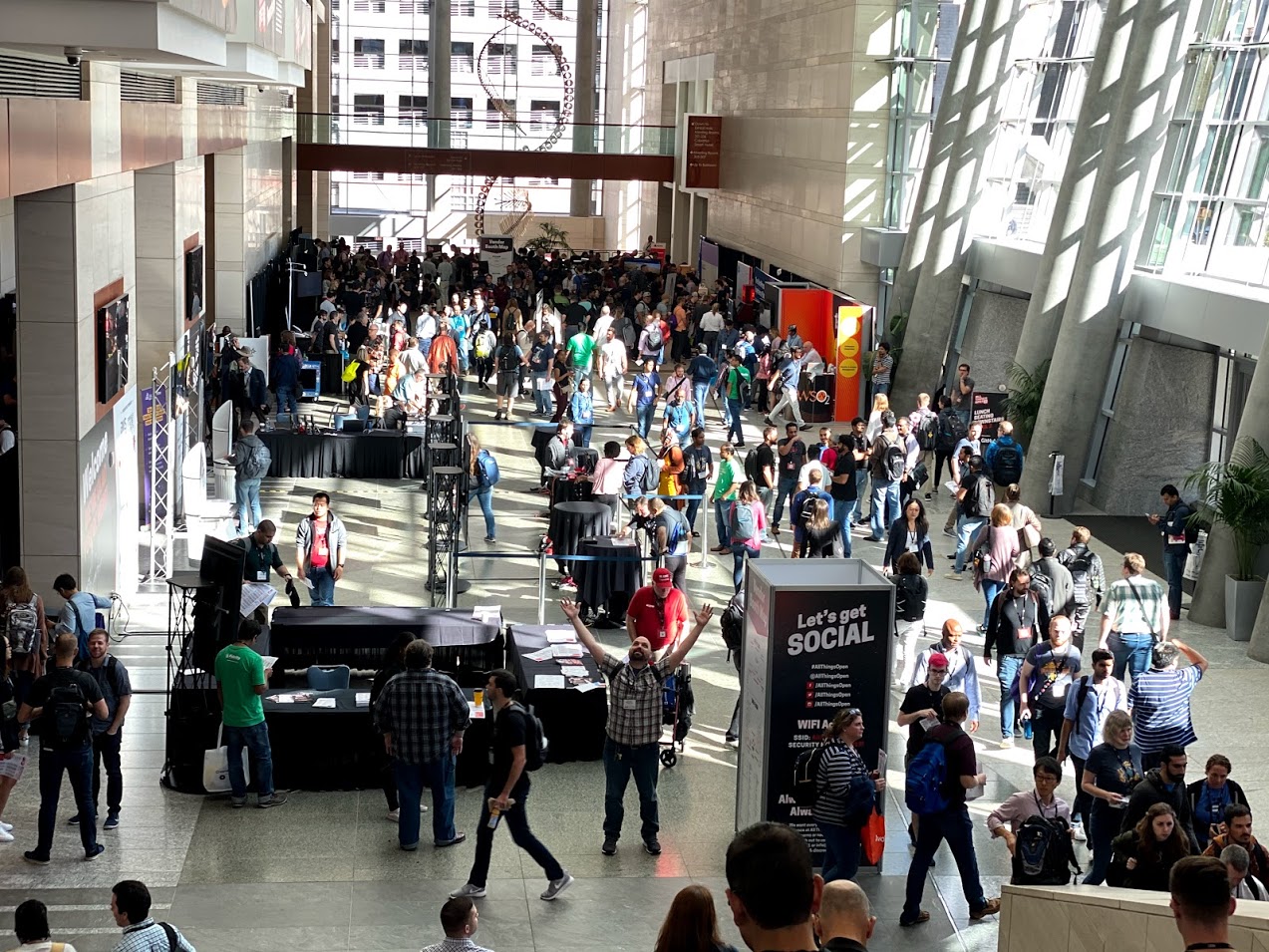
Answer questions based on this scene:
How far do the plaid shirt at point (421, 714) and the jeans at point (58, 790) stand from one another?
173 cm

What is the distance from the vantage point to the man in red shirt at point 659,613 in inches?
471

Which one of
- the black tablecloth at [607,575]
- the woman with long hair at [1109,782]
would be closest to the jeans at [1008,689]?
the woman with long hair at [1109,782]

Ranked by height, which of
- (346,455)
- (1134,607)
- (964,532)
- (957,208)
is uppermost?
(957,208)

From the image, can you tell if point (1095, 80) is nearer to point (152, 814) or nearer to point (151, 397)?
point (151, 397)

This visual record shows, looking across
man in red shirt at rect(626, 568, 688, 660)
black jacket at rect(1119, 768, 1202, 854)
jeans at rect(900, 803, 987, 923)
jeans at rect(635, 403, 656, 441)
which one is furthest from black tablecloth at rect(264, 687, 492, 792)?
jeans at rect(635, 403, 656, 441)

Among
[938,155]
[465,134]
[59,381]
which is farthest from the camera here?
[465,134]

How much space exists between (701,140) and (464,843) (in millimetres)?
36297

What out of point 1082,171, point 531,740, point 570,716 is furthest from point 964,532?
point 531,740

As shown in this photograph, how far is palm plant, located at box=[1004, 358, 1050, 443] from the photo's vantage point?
22.6 meters

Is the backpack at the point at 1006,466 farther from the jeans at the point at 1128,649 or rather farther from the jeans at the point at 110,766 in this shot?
the jeans at the point at 110,766

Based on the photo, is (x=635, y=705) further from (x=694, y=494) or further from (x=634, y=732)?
(x=694, y=494)

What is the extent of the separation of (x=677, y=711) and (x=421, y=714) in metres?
2.65

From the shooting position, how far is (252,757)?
10.6 meters

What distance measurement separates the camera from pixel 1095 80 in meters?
21.9
